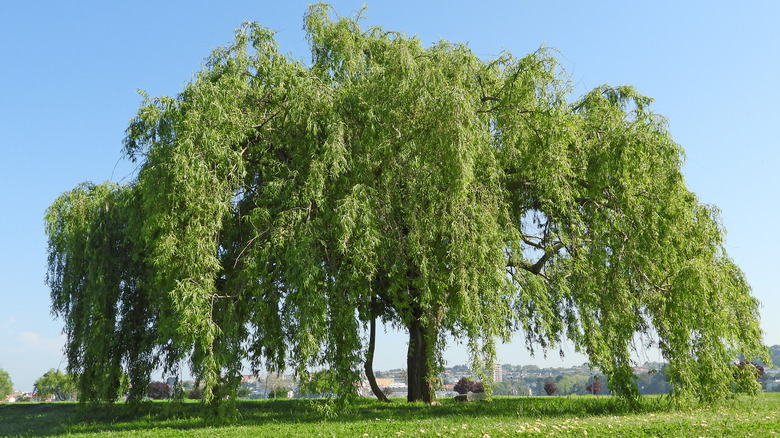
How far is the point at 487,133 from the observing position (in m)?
11.0

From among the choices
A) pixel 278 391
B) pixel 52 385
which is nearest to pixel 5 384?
pixel 52 385

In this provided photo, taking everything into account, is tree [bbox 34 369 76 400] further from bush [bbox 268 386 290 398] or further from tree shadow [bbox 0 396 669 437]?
tree shadow [bbox 0 396 669 437]

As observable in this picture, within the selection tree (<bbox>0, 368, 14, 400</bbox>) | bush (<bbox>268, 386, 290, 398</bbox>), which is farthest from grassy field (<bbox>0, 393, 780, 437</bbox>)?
tree (<bbox>0, 368, 14, 400</bbox>)

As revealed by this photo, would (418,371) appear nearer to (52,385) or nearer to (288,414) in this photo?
(288,414)

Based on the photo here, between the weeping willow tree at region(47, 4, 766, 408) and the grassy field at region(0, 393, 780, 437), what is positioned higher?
the weeping willow tree at region(47, 4, 766, 408)

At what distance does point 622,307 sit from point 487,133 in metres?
4.17

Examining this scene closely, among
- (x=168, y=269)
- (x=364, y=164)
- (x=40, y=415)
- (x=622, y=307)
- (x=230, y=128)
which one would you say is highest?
(x=230, y=128)

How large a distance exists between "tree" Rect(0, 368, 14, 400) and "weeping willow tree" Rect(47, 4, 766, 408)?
46795 mm

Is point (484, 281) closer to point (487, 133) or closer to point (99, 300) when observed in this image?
point (487, 133)

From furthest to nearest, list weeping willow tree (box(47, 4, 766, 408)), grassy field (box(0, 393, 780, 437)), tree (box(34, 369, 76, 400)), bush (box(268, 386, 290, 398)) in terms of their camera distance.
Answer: tree (box(34, 369, 76, 400)), bush (box(268, 386, 290, 398)), weeping willow tree (box(47, 4, 766, 408)), grassy field (box(0, 393, 780, 437))

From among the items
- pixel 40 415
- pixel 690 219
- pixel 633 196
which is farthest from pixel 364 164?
pixel 40 415

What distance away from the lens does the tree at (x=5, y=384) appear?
49441 mm

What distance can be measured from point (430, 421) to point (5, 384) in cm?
5507

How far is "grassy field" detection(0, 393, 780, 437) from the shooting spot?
816 centimetres
